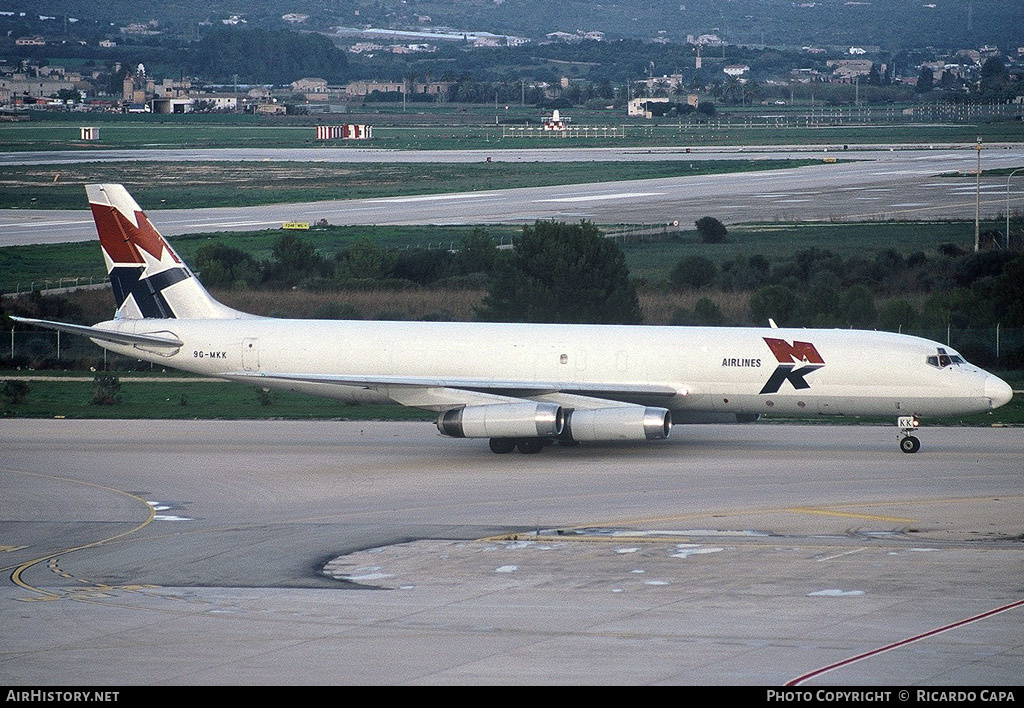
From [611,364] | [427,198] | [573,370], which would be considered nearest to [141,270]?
[573,370]

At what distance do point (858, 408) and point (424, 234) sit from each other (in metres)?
53.3

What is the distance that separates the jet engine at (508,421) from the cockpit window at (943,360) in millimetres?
10422

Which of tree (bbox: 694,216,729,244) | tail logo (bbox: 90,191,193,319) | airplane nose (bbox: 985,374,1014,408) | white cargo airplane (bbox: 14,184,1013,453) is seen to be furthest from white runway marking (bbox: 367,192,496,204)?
airplane nose (bbox: 985,374,1014,408)

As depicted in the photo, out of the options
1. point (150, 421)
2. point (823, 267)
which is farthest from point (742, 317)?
point (150, 421)

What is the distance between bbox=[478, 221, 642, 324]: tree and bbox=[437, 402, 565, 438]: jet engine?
61.5 feet

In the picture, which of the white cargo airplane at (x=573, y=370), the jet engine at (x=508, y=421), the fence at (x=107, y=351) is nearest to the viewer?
the jet engine at (x=508, y=421)

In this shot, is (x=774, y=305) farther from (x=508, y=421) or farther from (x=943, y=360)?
(x=508, y=421)

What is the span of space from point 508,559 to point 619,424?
11604mm

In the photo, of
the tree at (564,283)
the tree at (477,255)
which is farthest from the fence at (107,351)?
the tree at (477,255)

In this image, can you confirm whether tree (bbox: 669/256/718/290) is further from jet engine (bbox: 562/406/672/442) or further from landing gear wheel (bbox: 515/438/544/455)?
jet engine (bbox: 562/406/672/442)

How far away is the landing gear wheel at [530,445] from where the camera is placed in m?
39.2

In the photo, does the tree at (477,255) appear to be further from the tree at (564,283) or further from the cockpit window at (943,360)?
the cockpit window at (943,360)

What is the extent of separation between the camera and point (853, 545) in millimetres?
26828

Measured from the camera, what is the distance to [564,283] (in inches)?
2263
